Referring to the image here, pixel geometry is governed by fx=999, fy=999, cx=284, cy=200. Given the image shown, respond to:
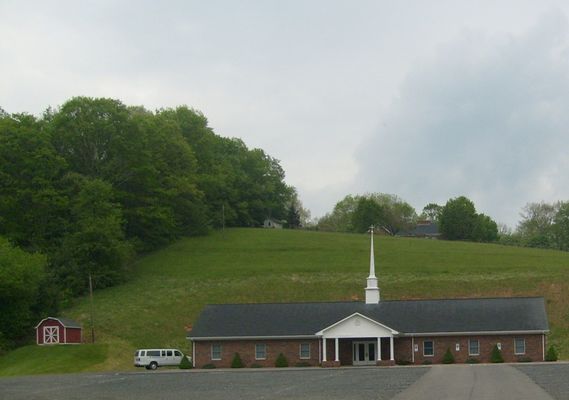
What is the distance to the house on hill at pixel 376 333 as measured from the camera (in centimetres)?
6047

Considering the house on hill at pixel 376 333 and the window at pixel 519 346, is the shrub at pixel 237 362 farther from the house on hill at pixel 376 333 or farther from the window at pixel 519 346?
the window at pixel 519 346

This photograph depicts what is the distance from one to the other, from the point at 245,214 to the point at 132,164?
128ft

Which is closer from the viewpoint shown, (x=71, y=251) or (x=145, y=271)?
(x=71, y=251)

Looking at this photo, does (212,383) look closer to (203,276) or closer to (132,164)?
(203,276)

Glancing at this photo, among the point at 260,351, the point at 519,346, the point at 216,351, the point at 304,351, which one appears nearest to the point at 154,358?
the point at 216,351

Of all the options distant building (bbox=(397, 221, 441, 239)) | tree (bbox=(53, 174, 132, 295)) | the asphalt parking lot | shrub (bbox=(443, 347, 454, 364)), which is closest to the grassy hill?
tree (bbox=(53, 174, 132, 295))

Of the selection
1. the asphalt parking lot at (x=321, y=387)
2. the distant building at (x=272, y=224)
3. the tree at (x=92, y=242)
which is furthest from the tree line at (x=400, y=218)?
the asphalt parking lot at (x=321, y=387)

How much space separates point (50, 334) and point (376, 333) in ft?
77.6

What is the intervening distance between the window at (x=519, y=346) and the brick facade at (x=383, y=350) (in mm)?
134

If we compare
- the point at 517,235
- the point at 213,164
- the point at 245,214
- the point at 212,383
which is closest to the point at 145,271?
the point at 213,164

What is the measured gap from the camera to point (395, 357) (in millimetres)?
61906

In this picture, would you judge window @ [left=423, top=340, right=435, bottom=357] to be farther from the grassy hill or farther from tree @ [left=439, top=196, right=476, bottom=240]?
tree @ [left=439, top=196, right=476, bottom=240]

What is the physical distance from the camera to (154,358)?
2440 inches

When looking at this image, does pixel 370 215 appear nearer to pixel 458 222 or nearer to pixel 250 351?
pixel 458 222
